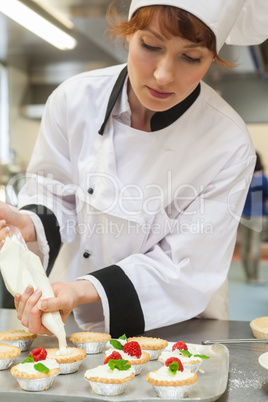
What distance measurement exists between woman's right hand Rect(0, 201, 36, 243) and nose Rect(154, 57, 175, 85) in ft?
1.68

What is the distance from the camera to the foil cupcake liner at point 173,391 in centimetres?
93

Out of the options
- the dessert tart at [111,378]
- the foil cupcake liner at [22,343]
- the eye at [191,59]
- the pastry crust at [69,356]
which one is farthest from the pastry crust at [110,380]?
the eye at [191,59]

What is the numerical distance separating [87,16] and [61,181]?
3.21 m

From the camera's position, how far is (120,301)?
4.27ft

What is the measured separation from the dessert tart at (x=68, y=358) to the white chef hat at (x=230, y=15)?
2.49 ft

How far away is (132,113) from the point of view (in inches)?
60.4

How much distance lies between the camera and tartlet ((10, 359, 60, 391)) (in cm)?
96

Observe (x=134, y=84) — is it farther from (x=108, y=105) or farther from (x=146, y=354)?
(x=146, y=354)

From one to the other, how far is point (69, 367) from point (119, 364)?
11cm

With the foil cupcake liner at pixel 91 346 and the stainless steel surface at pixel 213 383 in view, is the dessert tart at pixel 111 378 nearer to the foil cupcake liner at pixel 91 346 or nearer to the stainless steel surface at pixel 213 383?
the stainless steel surface at pixel 213 383

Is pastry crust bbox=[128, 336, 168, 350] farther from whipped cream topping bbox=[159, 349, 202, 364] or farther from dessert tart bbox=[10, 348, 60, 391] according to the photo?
dessert tart bbox=[10, 348, 60, 391]

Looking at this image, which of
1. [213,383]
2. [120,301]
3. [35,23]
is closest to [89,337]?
[120,301]

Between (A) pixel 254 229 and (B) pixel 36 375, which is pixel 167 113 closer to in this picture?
(B) pixel 36 375

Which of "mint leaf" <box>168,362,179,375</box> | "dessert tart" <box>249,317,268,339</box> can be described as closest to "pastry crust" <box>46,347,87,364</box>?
"mint leaf" <box>168,362,179,375</box>
